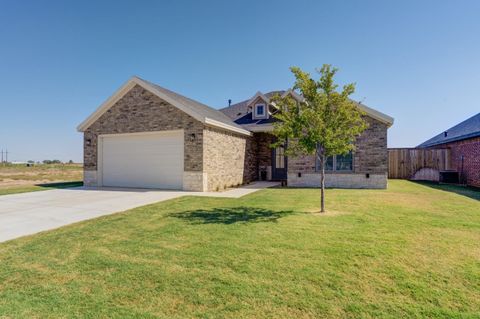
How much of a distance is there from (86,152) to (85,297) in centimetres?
1494

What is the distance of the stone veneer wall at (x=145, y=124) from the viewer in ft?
40.2

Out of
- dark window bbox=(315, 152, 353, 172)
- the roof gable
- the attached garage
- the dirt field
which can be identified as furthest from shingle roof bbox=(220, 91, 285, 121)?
the dirt field

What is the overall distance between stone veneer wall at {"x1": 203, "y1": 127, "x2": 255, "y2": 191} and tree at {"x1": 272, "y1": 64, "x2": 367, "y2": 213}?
19.9ft

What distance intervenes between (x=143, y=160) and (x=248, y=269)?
11913 mm

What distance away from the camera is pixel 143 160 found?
13773mm

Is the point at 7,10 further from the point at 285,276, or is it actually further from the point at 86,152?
the point at 285,276

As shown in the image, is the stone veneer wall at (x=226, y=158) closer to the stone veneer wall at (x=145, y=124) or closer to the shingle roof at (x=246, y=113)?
the stone veneer wall at (x=145, y=124)

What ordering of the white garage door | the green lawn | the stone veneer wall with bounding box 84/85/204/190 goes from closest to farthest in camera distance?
the green lawn
the stone veneer wall with bounding box 84/85/204/190
the white garage door

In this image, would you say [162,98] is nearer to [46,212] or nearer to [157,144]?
[157,144]

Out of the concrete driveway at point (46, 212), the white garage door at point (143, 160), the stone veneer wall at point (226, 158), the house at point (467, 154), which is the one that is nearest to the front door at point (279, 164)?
the stone veneer wall at point (226, 158)

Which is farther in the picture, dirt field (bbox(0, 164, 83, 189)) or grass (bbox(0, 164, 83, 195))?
dirt field (bbox(0, 164, 83, 189))

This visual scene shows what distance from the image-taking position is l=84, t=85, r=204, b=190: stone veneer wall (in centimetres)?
1226

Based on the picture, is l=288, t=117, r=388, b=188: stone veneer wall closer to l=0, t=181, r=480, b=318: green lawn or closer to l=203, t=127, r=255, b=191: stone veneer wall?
l=203, t=127, r=255, b=191: stone veneer wall

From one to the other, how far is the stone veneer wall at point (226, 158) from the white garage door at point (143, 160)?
1.55 m
